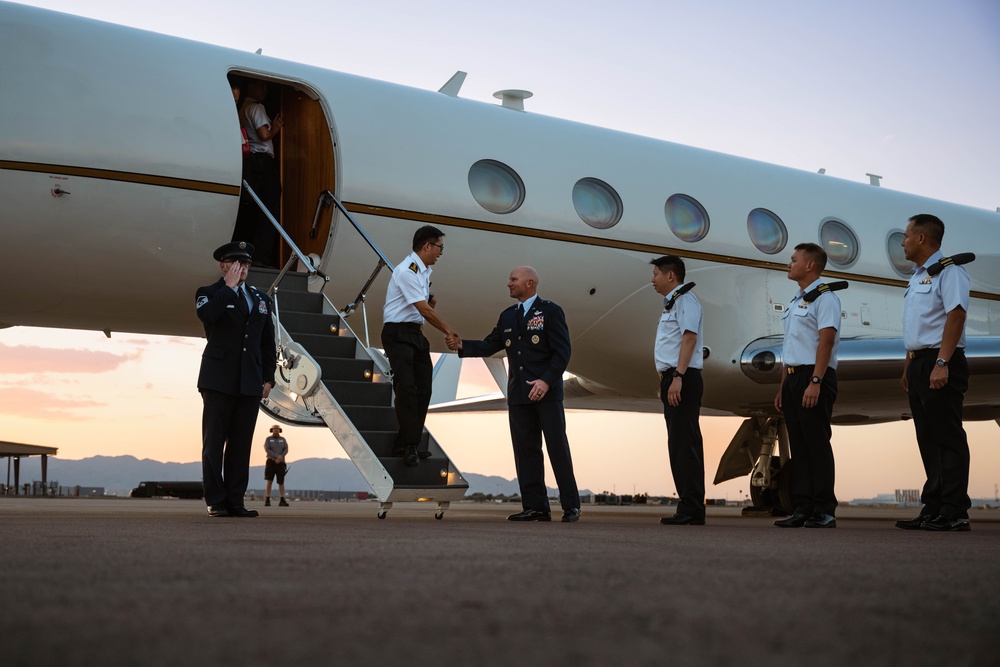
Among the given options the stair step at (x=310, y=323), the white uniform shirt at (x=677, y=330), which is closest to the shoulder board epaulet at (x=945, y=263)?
the white uniform shirt at (x=677, y=330)

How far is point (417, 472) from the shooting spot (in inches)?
242

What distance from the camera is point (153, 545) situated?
→ 10.3 ft

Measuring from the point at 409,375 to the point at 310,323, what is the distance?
1297mm

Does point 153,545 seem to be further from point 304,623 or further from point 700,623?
point 700,623

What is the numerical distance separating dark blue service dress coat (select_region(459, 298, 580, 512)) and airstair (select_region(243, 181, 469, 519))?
0.43m

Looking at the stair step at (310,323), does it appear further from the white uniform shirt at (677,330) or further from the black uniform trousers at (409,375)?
the white uniform shirt at (677,330)

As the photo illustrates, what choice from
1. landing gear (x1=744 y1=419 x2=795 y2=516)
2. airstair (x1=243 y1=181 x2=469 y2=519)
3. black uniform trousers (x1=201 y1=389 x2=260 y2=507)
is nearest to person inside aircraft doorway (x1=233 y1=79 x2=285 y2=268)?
airstair (x1=243 y1=181 x2=469 y2=519)

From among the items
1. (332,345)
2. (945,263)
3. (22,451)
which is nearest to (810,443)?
(945,263)

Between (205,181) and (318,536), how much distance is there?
392 cm

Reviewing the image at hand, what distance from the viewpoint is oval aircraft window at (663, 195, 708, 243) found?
356 inches

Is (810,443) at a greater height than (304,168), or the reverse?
(304,168)

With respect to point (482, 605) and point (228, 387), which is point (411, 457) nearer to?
point (228, 387)

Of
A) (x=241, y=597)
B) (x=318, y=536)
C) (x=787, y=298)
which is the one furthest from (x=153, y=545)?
(x=787, y=298)

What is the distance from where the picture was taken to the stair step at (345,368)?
21.7ft
